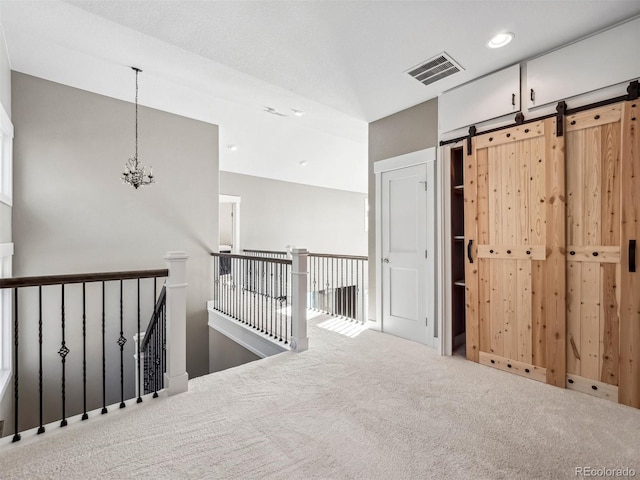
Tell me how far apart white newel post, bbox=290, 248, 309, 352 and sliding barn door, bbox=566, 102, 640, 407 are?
2332 millimetres

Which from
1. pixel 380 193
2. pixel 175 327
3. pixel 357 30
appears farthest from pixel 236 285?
pixel 357 30

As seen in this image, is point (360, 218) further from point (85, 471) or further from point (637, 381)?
point (85, 471)

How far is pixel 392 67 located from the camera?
9.39 ft

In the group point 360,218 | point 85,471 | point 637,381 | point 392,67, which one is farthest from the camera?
point 360,218

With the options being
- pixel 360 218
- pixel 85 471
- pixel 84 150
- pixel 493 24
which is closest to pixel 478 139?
pixel 493 24

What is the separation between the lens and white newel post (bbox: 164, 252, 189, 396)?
2.44 metres

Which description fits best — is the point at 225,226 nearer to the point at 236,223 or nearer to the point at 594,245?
the point at 236,223

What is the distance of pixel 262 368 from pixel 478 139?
301 cm

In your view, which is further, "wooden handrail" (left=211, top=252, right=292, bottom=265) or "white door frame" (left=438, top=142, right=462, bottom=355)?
"wooden handrail" (left=211, top=252, right=292, bottom=265)

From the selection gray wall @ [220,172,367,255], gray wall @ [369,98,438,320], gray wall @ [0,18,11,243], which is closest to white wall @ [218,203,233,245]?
gray wall @ [220,172,367,255]

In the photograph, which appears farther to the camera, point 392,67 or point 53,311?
point 53,311

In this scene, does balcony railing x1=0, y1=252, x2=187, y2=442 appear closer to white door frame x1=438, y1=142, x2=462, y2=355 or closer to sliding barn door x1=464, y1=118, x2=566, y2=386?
white door frame x1=438, y1=142, x2=462, y2=355

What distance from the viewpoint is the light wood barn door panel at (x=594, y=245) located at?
2256 mm

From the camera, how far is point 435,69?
9.40 feet
